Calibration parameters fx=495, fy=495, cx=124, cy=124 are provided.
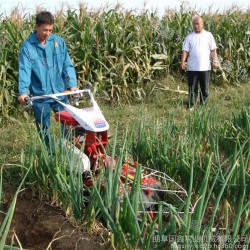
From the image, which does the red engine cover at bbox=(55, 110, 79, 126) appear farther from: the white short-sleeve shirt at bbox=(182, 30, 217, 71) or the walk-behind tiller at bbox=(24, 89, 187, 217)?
the white short-sleeve shirt at bbox=(182, 30, 217, 71)

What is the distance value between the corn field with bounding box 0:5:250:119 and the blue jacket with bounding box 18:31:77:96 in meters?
2.33

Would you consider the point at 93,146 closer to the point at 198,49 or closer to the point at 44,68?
the point at 44,68

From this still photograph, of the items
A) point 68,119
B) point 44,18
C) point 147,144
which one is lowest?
point 147,144

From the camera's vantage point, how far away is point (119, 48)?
7.84m

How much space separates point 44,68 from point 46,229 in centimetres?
159

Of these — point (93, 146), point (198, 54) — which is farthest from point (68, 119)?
point (198, 54)

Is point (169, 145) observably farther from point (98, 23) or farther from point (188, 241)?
point (98, 23)

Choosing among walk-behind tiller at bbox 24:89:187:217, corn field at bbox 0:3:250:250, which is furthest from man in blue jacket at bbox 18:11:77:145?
walk-behind tiller at bbox 24:89:187:217

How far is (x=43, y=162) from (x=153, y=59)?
18.0 feet

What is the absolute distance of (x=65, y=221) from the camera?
3.15 m

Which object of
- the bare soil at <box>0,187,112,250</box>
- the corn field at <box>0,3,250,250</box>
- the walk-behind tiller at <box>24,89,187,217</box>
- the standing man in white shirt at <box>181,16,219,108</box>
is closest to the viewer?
the corn field at <box>0,3,250,250</box>

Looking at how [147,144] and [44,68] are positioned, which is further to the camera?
[44,68]

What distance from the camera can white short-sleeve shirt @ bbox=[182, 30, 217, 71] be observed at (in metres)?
7.12

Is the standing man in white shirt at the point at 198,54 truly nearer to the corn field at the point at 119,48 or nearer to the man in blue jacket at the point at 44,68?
the corn field at the point at 119,48
